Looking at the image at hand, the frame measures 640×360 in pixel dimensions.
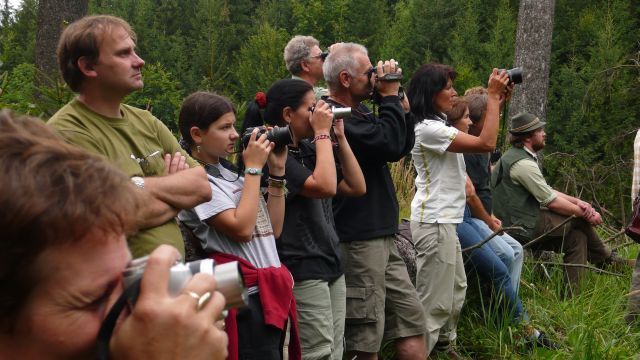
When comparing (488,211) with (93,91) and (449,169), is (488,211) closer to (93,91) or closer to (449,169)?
(449,169)

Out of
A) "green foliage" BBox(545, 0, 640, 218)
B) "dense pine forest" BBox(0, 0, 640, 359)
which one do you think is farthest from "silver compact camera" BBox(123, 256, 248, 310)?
"green foliage" BBox(545, 0, 640, 218)

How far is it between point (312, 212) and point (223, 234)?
1.87 feet

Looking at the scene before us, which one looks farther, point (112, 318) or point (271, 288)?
point (271, 288)

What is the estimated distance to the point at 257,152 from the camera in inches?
119

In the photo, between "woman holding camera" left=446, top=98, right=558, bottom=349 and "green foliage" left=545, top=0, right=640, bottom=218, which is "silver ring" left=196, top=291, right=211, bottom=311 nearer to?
"woman holding camera" left=446, top=98, right=558, bottom=349

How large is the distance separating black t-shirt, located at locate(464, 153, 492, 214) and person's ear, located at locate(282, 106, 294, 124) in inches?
86.6

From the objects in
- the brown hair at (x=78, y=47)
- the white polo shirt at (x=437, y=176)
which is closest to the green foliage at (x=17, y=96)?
the brown hair at (x=78, y=47)

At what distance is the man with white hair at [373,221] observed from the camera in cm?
391

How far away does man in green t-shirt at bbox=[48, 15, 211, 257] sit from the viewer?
8.45ft

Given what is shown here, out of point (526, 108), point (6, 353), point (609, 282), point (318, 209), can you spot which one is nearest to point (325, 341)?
point (318, 209)

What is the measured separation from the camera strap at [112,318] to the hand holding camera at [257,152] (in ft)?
6.37

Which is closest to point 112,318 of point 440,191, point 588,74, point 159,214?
point 159,214

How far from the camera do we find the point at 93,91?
2721mm

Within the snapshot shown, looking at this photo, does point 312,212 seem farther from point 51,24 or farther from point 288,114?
point 51,24
